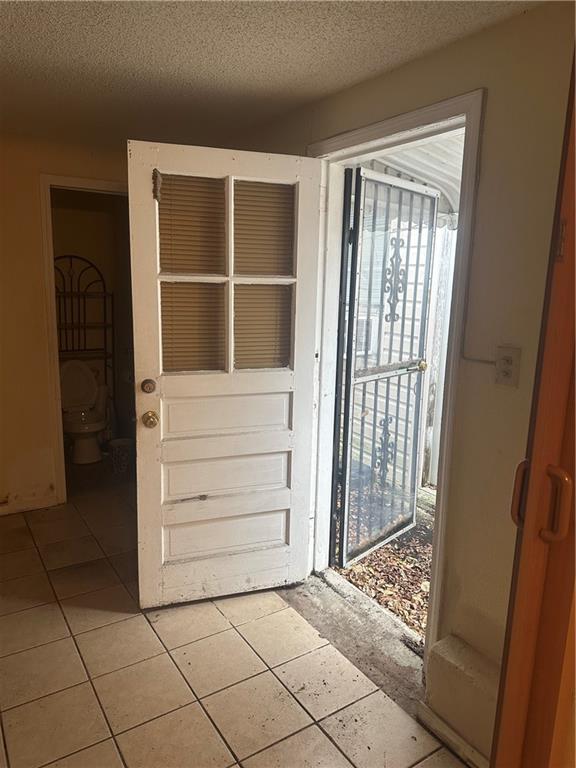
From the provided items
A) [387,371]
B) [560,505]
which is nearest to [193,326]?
[387,371]

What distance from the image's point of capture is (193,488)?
227cm

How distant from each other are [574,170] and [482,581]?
1.34 m

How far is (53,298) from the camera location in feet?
10.4

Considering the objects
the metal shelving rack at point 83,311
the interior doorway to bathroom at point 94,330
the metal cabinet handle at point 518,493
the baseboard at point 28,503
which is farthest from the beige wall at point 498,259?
the metal shelving rack at point 83,311

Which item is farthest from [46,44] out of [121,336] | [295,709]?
[121,336]

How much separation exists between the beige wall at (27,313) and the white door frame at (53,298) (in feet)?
0.07

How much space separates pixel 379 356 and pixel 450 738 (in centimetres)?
166

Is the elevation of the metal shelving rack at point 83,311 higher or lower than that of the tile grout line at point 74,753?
higher

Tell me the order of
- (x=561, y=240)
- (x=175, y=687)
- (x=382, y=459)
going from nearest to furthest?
(x=561, y=240)
(x=175, y=687)
(x=382, y=459)

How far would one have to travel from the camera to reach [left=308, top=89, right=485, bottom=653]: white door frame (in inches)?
64.6

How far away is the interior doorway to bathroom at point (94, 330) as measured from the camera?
160 inches

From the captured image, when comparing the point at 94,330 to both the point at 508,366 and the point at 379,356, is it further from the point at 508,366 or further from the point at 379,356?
the point at 508,366

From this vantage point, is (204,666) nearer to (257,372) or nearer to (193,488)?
(193,488)

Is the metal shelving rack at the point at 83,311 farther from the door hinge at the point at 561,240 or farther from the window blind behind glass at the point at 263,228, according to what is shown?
the door hinge at the point at 561,240
